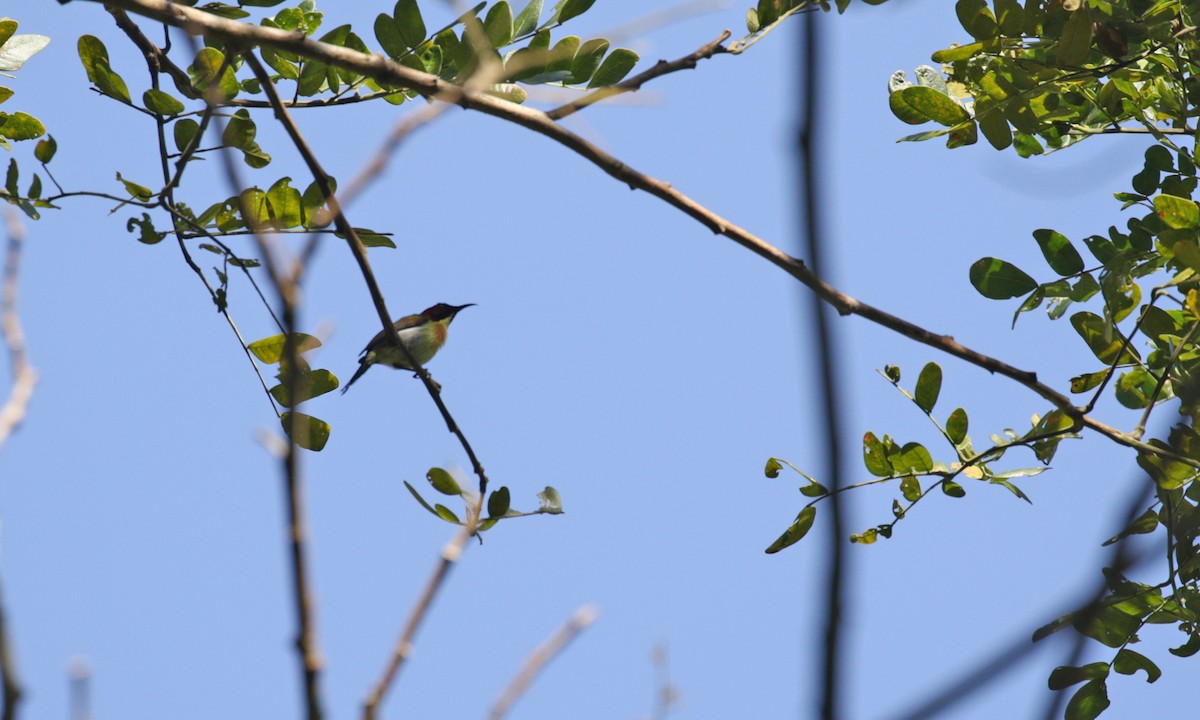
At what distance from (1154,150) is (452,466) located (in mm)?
2247

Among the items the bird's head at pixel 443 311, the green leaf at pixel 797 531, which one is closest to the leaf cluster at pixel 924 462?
the green leaf at pixel 797 531

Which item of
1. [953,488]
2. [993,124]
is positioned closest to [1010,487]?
[953,488]

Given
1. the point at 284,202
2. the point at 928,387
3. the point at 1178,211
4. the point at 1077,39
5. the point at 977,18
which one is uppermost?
the point at 284,202

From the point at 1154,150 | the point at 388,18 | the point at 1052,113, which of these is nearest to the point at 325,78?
the point at 388,18

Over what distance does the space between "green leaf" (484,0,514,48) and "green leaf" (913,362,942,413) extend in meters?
1.23

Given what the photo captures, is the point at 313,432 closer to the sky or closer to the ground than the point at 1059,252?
closer to the sky

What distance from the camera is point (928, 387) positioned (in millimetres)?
2697

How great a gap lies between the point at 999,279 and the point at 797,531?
79cm

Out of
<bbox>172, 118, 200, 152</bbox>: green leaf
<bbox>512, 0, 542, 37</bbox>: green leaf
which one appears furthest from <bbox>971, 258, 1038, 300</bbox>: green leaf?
<bbox>172, 118, 200, 152</bbox>: green leaf

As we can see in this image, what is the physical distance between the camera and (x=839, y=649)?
680 millimetres

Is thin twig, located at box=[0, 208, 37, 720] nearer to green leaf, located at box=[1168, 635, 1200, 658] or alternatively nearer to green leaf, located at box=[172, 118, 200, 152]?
green leaf, located at box=[172, 118, 200, 152]

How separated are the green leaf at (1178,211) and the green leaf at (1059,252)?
1.32 ft

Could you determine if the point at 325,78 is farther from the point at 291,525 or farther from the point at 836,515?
the point at 836,515

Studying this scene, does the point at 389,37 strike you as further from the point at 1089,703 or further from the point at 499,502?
the point at 1089,703
